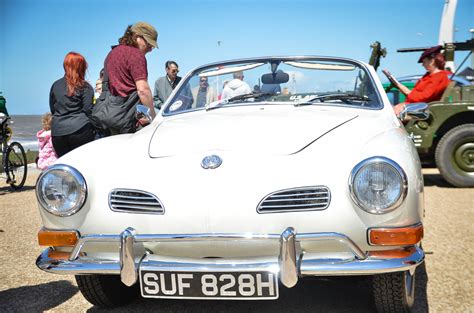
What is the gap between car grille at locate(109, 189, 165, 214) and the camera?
96.7 inches

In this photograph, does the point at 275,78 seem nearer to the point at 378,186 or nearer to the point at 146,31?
the point at 146,31

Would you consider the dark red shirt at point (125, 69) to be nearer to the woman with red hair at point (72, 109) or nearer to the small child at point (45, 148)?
the woman with red hair at point (72, 109)

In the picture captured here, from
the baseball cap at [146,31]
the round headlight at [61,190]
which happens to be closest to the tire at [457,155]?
the baseball cap at [146,31]

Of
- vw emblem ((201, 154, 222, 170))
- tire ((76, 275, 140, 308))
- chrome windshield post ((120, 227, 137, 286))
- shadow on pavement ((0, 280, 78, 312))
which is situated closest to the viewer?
chrome windshield post ((120, 227, 137, 286))

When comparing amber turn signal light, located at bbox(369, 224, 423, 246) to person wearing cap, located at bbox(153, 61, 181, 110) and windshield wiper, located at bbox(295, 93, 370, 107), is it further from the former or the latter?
person wearing cap, located at bbox(153, 61, 181, 110)

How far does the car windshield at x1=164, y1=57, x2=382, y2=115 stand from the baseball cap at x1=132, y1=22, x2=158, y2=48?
67 cm

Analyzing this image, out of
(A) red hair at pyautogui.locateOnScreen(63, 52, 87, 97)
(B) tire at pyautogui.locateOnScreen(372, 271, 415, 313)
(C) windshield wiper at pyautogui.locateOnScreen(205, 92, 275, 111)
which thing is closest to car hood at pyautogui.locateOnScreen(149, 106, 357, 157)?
(C) windshield wiper at pyautogui.locateOnScreen(205, 92, 275, 111)

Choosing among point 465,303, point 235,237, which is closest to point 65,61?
point 235,237

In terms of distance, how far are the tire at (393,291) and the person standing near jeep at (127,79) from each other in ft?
7.88

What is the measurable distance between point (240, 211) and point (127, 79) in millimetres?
2436

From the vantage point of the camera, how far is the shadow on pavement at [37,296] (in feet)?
10.4

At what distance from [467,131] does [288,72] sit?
14.3 feet

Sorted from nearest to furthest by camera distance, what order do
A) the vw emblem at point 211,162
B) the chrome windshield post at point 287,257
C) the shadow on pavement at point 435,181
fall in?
the chrome windshield post at point 287,257 → the vw emblem at point 211,162 → the shadow on pavement at point 435,181

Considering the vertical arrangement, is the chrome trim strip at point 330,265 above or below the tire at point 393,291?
above
